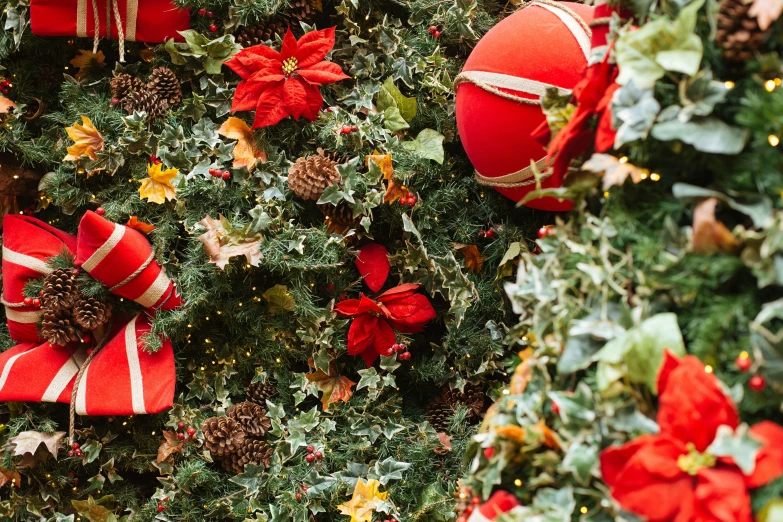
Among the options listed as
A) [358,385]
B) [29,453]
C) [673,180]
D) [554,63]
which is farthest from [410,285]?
[29,453]

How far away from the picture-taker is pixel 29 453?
152 centimetres

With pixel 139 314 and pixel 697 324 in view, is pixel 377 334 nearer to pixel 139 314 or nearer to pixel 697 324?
pixel 139 314

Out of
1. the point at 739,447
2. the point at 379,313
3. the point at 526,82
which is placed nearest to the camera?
the point at 739,447

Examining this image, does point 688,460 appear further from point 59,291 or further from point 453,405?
point 59,291

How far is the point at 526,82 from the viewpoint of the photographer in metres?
1.29

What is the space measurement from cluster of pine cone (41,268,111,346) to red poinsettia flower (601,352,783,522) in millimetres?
1175

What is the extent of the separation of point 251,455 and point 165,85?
34.3 inches

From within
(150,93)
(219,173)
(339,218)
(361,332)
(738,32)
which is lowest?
(361,332)

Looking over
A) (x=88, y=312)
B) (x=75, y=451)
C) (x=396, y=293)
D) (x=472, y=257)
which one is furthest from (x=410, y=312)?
(x=75, y=451)

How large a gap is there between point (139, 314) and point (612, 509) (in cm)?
116

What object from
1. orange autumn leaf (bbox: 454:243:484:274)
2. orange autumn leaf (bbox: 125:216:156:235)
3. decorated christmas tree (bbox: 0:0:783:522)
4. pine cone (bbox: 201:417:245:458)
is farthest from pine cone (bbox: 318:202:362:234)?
pine cone (bbox: 201:417:245:458)

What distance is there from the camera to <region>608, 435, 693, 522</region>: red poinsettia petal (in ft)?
2.23

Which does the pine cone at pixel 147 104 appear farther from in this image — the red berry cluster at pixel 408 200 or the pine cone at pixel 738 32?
the pine cone at pixel 738 32

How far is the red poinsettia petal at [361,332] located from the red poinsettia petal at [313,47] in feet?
1.91
